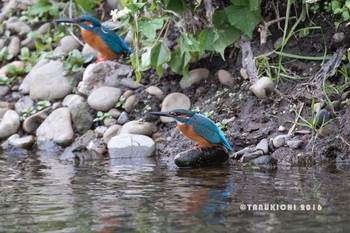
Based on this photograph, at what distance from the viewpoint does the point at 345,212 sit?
393cm

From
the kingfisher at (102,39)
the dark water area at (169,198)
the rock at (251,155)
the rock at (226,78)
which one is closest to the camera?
the dark water area at (169,198)

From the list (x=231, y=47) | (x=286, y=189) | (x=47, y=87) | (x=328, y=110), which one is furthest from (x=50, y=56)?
(x=286, y=189)

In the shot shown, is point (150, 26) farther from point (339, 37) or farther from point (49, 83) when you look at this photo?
point (49, 83)

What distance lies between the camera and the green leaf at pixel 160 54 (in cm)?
626

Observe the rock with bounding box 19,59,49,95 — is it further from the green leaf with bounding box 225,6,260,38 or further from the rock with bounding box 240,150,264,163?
the rock with bounding box 240,150,264,163

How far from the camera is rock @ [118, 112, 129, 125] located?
6.79 metres

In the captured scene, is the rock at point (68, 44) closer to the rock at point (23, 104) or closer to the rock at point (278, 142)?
the rock at point (23, 104)

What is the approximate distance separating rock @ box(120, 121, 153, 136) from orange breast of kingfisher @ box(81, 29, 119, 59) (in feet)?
3.24

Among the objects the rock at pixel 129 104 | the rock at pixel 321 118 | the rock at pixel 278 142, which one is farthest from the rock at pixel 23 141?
the rock at pixel 321 118

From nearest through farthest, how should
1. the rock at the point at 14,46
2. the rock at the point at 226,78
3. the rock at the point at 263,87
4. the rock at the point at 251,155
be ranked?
the rock at the point at 251,155
the rock at the point at 263,87
the rock at the point at 226,78
the rock at the point at 14,46

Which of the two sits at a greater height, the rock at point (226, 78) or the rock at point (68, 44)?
the rock at point (68, 44)

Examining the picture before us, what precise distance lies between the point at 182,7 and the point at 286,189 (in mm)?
2145

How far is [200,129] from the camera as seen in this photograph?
5785 millimetres

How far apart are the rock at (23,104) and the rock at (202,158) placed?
2.27 metres
